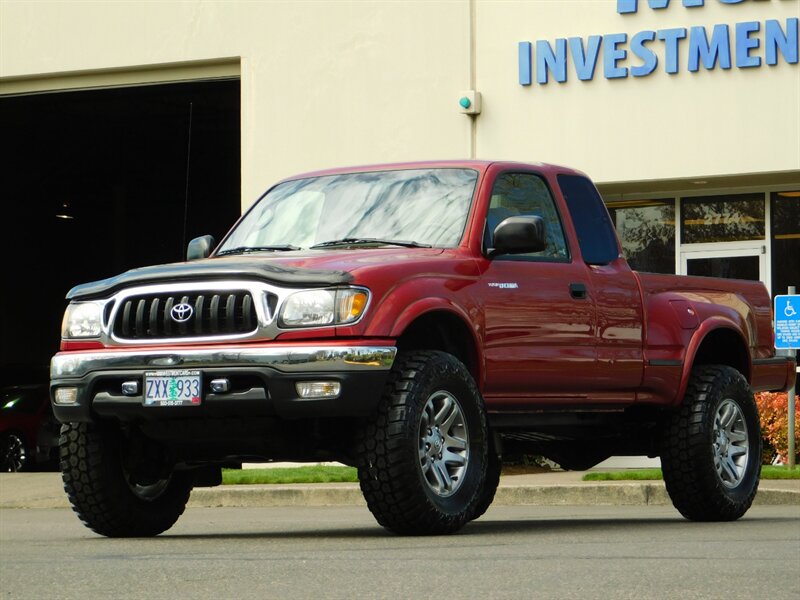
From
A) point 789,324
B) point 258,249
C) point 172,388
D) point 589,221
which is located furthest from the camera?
point 789,324

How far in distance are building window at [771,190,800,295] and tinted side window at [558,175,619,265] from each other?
1009cm

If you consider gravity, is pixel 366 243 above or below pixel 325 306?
above

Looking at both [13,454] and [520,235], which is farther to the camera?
[13,454]

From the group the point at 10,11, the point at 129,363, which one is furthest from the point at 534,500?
the point at 10,11

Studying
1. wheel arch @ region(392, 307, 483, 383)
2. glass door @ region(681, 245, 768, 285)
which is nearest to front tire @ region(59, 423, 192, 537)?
wheel arch @ region(392, 307, 483, 383)

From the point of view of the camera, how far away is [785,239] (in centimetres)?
2056

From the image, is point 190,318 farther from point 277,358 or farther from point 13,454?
point 13,454

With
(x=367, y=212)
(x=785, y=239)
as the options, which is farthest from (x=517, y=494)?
(x=785, y=239)

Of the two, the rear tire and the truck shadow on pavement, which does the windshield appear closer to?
the truck shadow on pavement

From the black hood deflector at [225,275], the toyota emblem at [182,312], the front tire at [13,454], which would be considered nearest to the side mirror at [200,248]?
the black hood deflector at [225,275]

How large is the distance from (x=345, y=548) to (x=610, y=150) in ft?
41.9

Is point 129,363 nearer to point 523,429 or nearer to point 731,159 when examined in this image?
point 523,429

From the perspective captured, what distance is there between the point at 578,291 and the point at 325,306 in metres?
2.11

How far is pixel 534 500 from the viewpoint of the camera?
49.1ft
